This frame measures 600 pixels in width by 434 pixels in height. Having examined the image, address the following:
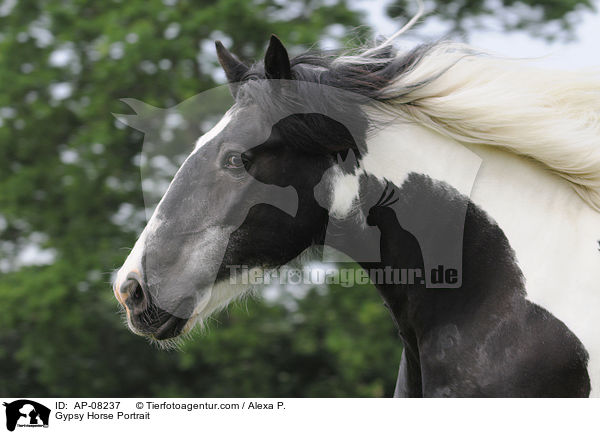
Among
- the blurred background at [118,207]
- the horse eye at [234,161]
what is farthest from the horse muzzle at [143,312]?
the blurred background at [118,207]

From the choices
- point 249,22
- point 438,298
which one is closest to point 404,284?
point 438,298

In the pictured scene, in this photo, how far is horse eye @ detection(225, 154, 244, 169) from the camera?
7.00 feet

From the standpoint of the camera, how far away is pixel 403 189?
2.14m

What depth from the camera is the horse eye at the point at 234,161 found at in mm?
2133

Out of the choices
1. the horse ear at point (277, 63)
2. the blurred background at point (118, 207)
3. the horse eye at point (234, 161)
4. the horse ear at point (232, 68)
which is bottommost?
the blurred background at point (118, 207)

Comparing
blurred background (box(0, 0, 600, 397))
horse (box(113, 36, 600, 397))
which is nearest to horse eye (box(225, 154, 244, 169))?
horse (box(113, 36, 600, 397))

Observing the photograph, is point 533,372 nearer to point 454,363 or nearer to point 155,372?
point 454,363

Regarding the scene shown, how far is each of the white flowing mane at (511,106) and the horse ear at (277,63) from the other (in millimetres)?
240
